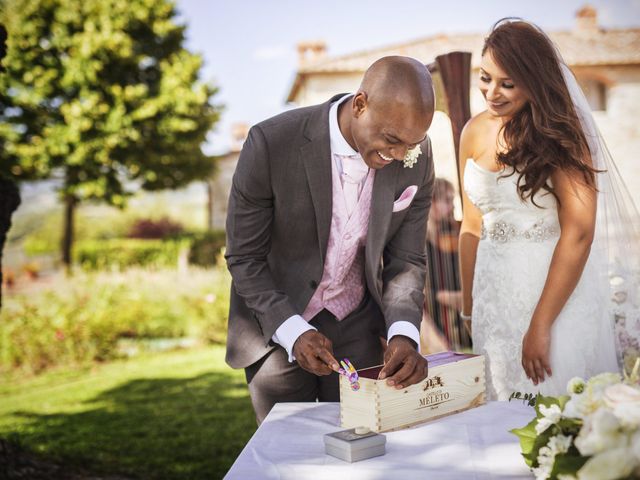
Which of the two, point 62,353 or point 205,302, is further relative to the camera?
point 205,302

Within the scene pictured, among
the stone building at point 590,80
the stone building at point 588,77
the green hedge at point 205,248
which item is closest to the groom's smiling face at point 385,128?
the green hedge at point 205,248

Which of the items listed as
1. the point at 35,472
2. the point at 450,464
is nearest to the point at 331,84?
the point at 35,472

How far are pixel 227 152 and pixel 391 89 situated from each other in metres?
27.1

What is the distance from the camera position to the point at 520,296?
273cm

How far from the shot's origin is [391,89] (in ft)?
6.75

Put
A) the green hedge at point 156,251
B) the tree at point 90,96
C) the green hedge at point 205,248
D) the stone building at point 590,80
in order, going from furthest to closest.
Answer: the stone building at point 590,80, the green hedge at point 156,251, the green hedge at point 205,248, the tree at point 90,96

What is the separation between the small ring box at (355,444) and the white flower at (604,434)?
0.58 meters

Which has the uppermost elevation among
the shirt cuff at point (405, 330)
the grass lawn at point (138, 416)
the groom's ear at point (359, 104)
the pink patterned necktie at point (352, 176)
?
the groom's ear at point (359, 104)

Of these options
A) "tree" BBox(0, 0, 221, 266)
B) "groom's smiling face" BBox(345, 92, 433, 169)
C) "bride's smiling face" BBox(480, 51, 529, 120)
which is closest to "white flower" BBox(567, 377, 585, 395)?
"groom's smiling face" BBox(345, 92, 433, 169)

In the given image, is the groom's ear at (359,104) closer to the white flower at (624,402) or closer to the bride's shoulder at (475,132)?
the bride's shoulder at (475,132)

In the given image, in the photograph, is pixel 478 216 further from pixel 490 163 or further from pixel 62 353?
pixel 62 353

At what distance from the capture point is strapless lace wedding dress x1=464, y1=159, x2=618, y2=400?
2.58 metres

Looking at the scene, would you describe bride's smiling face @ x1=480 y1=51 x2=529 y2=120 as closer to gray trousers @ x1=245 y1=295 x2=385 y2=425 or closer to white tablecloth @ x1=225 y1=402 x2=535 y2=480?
gray trousers @ x1=245 y1=295 x2=385 y2=425

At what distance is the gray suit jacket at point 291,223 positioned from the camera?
7.81ft
